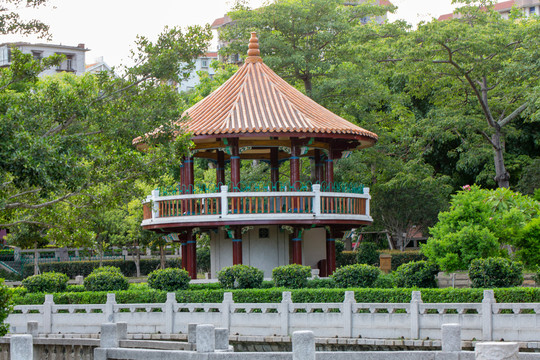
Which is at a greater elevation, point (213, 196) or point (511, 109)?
point (511, 109)

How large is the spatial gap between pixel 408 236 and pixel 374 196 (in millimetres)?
4201

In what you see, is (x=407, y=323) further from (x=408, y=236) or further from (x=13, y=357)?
(x=408, y=236)

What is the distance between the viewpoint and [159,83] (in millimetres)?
24250

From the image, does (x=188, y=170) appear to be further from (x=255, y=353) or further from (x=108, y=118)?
(x=255, y=353)

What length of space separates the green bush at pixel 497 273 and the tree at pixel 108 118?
28.3 ft

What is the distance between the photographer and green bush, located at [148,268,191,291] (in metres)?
26.1

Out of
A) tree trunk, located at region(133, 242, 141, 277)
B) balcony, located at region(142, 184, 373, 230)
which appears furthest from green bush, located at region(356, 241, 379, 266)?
tree trunk, located at region(133, 242, 141, 277)

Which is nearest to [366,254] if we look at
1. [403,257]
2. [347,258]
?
[403,257]

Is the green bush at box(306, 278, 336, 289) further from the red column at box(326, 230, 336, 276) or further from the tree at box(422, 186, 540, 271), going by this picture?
the red column at box(326, 230, 336, 276)

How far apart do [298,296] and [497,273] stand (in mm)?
5300

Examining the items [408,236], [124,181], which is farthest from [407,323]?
[408,236]

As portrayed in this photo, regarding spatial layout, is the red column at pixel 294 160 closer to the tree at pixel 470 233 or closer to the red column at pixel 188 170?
the red column at pixel 188 170

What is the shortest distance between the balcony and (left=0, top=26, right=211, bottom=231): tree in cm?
463

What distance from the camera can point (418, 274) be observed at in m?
24.7
